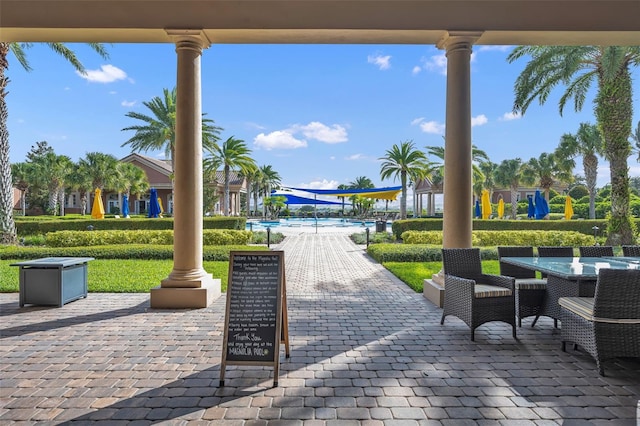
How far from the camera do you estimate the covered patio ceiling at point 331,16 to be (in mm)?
5934

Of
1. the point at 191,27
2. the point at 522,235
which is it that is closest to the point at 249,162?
the point at 522,235

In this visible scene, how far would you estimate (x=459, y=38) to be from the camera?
20.2ft

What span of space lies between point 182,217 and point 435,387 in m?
4.74

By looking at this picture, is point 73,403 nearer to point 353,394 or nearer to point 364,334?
point 353,394

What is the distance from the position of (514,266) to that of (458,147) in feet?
7.22

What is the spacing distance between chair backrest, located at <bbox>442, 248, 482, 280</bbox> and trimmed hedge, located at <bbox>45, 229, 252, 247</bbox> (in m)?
11.9

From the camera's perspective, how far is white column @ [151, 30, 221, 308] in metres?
6.25

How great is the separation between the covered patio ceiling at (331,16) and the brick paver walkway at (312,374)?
15.4ft

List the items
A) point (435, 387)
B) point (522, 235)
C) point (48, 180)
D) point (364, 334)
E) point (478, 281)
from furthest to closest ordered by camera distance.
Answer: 1. point (48, 180)
2. point (522, 235)
3. point (478, 281)
4. point (364, 334)
5. point (435, 387)

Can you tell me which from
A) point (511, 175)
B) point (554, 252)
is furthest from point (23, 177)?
point (511, 175)

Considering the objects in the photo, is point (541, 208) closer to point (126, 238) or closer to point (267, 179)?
point (126, 238)

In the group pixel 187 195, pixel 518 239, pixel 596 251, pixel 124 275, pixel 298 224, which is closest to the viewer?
pixel 187 195

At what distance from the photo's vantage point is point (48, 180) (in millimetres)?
39031

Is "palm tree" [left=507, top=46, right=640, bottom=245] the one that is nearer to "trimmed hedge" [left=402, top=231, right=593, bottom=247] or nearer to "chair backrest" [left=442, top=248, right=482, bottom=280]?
"trimmed hedge" [left=402, top=231, right=593, bottom=247]
